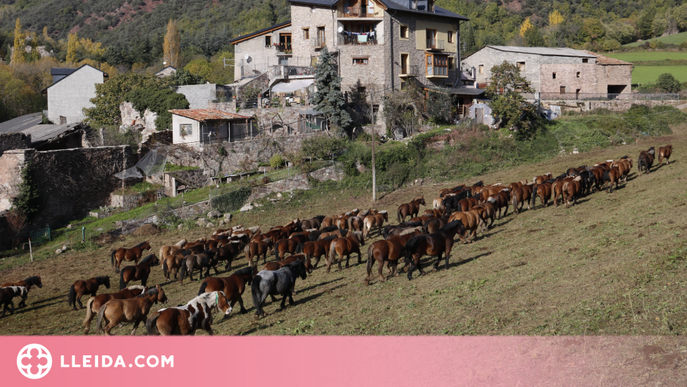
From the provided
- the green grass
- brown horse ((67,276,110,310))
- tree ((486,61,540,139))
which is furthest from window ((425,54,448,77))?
the green grass

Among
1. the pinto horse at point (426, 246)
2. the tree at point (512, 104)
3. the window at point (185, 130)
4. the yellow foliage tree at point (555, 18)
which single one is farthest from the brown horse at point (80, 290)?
the yellow foliage tree at point (555, 18)

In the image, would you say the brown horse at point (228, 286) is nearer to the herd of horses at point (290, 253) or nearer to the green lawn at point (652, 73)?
the herd of horses at point (290, 253)

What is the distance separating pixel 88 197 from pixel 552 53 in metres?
40.9

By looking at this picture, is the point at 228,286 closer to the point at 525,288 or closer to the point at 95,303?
the point at 95,303

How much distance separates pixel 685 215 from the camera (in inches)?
657

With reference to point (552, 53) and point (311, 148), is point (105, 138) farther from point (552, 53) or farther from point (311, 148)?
point (552, 53)

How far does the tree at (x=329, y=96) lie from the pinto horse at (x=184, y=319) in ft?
101

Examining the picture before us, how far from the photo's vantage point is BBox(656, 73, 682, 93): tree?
56781 mm

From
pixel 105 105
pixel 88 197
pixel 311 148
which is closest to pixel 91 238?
pixel 88 197

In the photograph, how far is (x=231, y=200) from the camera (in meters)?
34.0

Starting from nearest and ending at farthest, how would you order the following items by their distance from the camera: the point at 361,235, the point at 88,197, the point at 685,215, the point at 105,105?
1. the point at 685,215
2. the point at 361,235
3. the point at 88,197
4. the point at 105,105

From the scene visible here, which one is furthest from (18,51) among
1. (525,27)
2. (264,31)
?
(525,27)

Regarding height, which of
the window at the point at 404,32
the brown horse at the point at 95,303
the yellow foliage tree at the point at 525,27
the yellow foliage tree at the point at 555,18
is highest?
the yellow foliage tree at the point at 555,18

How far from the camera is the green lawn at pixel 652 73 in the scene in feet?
208
